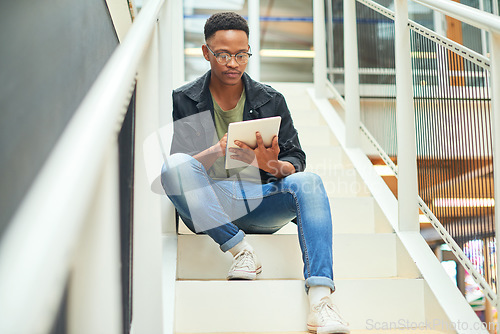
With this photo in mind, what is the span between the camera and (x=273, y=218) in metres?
1.59

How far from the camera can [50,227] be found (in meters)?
0.40

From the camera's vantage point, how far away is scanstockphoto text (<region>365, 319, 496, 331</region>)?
1345 millimetres

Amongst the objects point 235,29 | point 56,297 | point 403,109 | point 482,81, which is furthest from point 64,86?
point 56,297

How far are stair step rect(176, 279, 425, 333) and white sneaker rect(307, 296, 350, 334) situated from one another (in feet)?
0.31

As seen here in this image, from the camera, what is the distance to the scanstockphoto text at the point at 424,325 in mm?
1345

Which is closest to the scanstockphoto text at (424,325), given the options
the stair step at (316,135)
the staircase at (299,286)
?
the staircase at (299,286)

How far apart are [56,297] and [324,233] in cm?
101

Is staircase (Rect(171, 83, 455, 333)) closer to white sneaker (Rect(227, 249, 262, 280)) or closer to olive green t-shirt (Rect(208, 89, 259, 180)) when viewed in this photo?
white sneaker (Rect(227, 249, 262, 280))

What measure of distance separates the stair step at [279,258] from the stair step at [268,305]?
0.17 m

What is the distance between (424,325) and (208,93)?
936mm

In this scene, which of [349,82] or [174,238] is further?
[349,82]

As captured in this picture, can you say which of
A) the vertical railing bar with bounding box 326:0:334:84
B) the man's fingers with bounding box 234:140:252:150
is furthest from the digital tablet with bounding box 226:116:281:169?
the vertical railing bar with bounding box 326:0:334:84

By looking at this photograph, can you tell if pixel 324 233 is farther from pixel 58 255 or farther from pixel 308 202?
pixel 58 255

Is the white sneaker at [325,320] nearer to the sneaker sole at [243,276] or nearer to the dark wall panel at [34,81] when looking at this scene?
the sneaker sole at [243,276]
